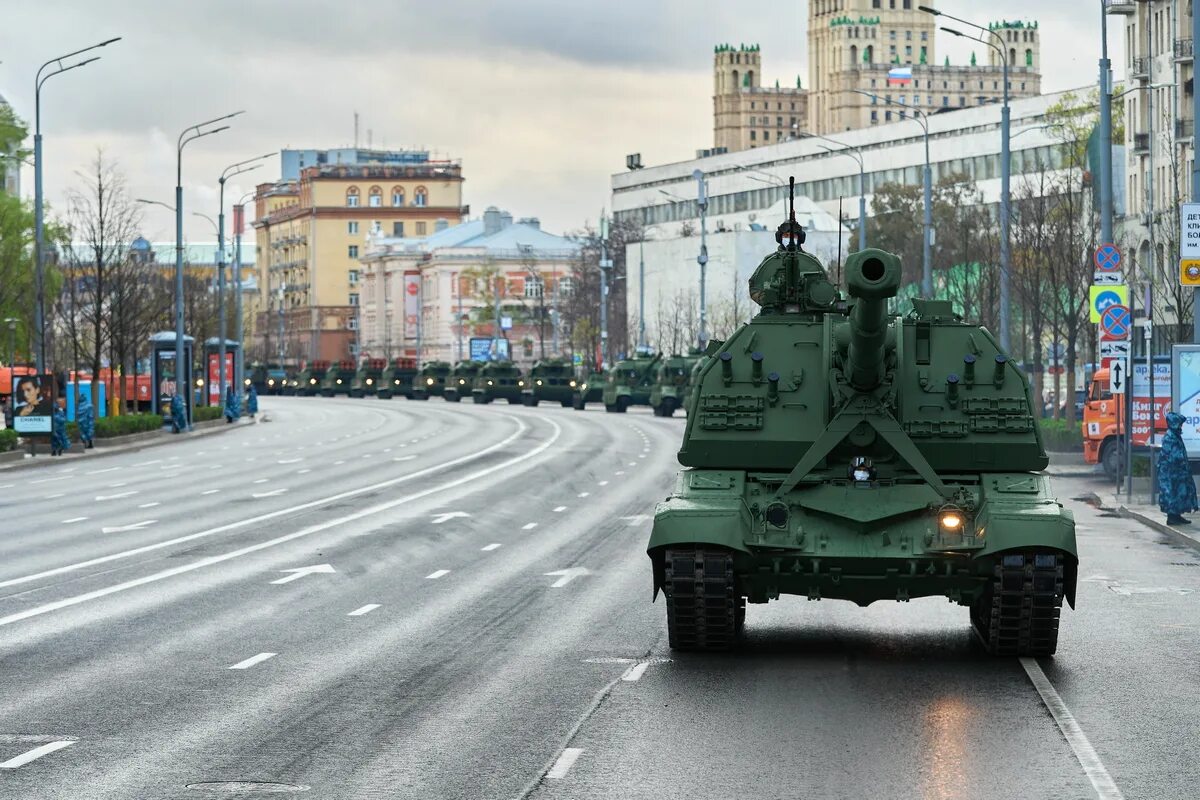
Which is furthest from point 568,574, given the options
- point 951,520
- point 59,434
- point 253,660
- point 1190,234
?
point 59,434

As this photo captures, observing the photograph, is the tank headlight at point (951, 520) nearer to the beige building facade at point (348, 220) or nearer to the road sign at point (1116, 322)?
the road sign at point (1116, 322)

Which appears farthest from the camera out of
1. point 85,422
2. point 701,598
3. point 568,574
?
point 85,422

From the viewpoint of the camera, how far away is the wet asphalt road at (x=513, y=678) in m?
10.7

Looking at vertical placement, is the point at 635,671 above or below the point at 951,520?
below

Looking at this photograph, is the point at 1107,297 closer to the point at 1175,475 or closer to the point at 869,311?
the point at 1175,475

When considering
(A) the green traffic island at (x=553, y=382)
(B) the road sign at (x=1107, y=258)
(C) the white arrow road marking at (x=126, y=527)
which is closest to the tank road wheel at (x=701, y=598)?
(C) the white arrow road marking at (x=126, y=527)

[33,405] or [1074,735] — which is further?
[33,405]

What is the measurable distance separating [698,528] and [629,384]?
64.4 meters

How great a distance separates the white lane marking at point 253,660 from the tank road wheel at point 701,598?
109 inches

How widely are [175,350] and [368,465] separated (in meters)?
21.4

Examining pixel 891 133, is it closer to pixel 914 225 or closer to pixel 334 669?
pixel 914 225

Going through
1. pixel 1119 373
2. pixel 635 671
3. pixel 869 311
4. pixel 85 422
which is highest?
pixel 869 311

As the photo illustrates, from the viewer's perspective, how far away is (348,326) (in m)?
195

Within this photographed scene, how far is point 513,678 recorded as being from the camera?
556 inches
